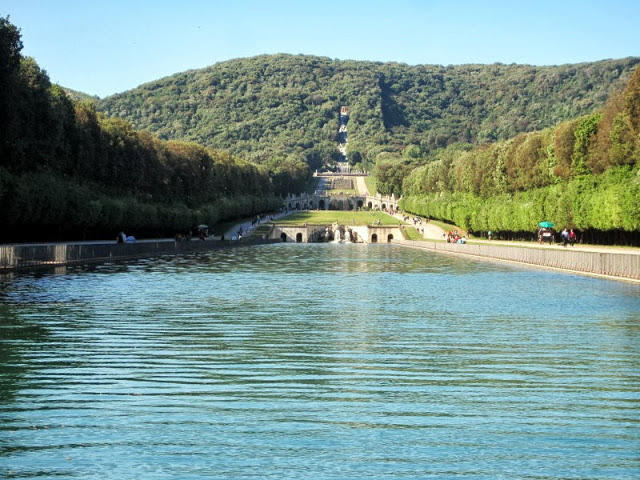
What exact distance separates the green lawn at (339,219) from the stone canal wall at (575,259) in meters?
93.5

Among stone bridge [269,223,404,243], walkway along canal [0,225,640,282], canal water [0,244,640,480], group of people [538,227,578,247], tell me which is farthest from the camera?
stone bridge [269,223,404,243]

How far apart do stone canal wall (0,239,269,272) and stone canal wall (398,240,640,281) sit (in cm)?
2348

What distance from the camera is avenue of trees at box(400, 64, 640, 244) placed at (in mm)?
73875

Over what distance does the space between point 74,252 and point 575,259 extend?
1022 inches

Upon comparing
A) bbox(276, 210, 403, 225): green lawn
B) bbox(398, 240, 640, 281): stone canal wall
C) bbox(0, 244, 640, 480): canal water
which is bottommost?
bbox(0, 244, 640, 480): canal water

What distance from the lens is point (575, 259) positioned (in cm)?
5072

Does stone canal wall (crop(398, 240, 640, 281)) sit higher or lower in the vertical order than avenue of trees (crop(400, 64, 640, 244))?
lower

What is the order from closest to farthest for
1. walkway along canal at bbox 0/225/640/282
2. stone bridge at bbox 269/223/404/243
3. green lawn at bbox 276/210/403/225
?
1. walkway along canal at bbox 0/225/640/282
2. stone bridge at bbox 269/223/404/243
3. green lawn at bbox 276/210/403/225

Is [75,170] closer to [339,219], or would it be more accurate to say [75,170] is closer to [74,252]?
[74,252]

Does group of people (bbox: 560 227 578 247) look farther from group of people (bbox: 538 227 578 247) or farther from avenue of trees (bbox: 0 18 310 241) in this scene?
avenue of trees (bbox: 0 18 310 241)

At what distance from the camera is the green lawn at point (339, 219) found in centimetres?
17057

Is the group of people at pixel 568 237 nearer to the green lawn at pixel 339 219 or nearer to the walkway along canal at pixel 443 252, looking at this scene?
the walkway along canal at pixel 443 252

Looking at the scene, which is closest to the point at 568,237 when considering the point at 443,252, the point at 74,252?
the point at 443,252

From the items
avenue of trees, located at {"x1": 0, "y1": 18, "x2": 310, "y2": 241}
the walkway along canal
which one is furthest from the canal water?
avenue of trees, located at {"x1": 0, "y1": 18, "x2": 310, "y2": 241}
